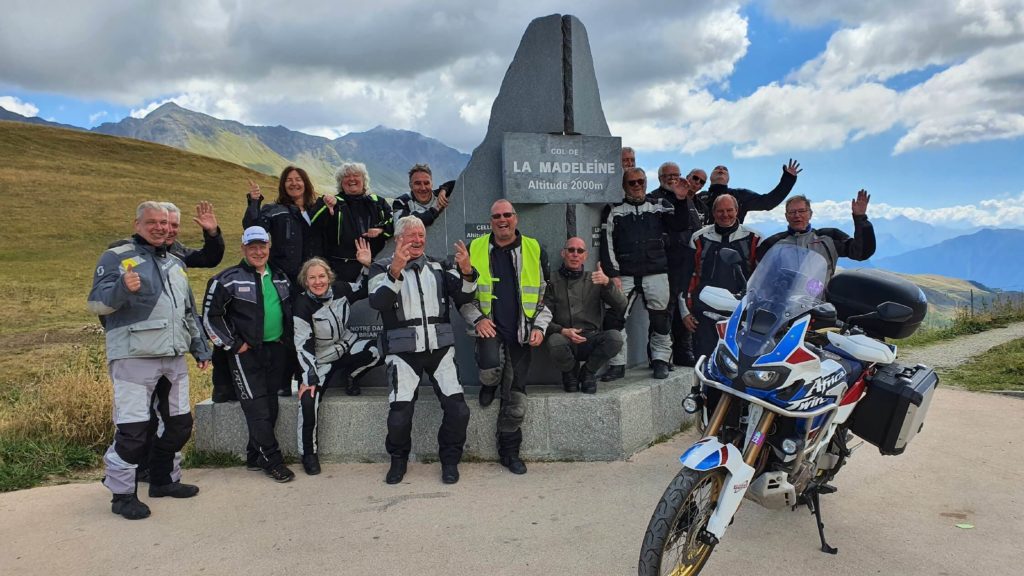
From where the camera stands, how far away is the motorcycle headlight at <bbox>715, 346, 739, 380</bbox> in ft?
9.59

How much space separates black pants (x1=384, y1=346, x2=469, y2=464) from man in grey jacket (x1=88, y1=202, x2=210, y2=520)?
55.4 inches

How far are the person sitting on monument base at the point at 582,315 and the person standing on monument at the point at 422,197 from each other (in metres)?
1.31

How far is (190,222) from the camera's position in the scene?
3738 centimetres

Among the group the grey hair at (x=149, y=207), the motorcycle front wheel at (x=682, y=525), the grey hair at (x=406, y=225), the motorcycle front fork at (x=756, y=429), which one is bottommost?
the motorcycle front wheel at (x=682, y=525)

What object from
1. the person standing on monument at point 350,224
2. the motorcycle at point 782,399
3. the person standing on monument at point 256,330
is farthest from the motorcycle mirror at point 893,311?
the person standing on monument at point 350,224

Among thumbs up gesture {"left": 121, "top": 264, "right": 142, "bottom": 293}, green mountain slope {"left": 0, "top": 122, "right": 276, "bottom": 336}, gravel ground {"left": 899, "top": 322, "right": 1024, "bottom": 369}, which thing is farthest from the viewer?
green mountain slope {"left": 0, "top": 122, "right": 276, "bottom": 336}

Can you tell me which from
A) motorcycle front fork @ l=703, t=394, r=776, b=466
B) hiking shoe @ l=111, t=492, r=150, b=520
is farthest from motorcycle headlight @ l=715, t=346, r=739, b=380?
hiking shoe @ l=111, t=492, r=150, b=520

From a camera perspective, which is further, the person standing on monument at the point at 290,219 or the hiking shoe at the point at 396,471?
the person standing on monument at the point at 290,219

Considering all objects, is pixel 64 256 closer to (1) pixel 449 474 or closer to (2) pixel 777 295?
(1) pixel 449 474

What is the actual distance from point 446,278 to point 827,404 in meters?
2.69

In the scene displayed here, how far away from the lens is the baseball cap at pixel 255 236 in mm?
4711

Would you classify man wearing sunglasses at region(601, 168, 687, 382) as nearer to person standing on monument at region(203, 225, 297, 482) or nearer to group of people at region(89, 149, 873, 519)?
group of people at region(89, 149, 873, 519)

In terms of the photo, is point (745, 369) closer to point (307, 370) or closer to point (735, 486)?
point (735, 486)

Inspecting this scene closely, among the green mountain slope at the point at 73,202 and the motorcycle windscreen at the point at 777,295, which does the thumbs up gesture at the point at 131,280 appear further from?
the green mountain slope at the point at 73,202
